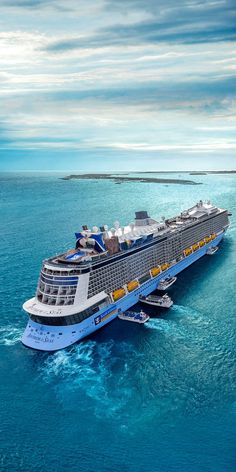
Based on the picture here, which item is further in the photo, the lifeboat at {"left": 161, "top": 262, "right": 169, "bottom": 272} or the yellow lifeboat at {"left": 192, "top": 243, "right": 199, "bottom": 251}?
the yellow lifeboat at {"left": 192, "top": 243, "right": 199, "bottom": 251}

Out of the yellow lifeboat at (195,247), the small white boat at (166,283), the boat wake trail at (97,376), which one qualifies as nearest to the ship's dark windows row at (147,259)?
the yellow lifeboat at (195,247)

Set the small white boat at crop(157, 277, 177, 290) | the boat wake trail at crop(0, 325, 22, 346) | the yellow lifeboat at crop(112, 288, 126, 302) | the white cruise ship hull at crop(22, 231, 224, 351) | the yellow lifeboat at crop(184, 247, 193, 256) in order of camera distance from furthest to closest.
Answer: the yellow lifeboat at crop(184, 247, 193, 256)
the small white boat at crop(157, 277, 177, 290)
the yellow lifeboat at crop(112, 288, 126, 302)
the boat wake trail at crop(0, 325, 22, 346)
the white cruise ship hull at crop(22, 231, 224, 351)

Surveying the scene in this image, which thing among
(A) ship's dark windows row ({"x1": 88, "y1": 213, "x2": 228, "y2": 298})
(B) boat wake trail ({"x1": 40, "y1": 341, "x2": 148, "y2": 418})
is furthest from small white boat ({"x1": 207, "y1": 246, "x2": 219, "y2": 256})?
(B) boat wake trail ({"x1": 40, "y1": 341, "x2": 148, "y2": 418})

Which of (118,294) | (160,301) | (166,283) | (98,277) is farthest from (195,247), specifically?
(98,277)

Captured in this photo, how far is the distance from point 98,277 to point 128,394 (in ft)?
66.8

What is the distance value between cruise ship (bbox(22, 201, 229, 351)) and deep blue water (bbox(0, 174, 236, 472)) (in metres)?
2.55

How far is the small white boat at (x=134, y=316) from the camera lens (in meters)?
59.7

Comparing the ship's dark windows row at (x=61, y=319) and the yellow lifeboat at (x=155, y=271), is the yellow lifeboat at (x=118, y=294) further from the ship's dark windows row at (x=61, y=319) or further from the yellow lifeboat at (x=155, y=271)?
the yellow lifeboat at (x=155, y=271)

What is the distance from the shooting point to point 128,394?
43250mm

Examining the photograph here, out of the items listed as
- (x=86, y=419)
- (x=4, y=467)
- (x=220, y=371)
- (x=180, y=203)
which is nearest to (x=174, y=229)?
(x=220, y=371)

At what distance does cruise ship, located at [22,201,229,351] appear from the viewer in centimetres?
5259

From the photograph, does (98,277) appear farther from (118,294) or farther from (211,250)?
(211,250)

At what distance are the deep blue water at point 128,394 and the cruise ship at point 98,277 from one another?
2.55 meters

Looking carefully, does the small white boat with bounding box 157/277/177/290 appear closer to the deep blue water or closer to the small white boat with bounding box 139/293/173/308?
the deep blue water
